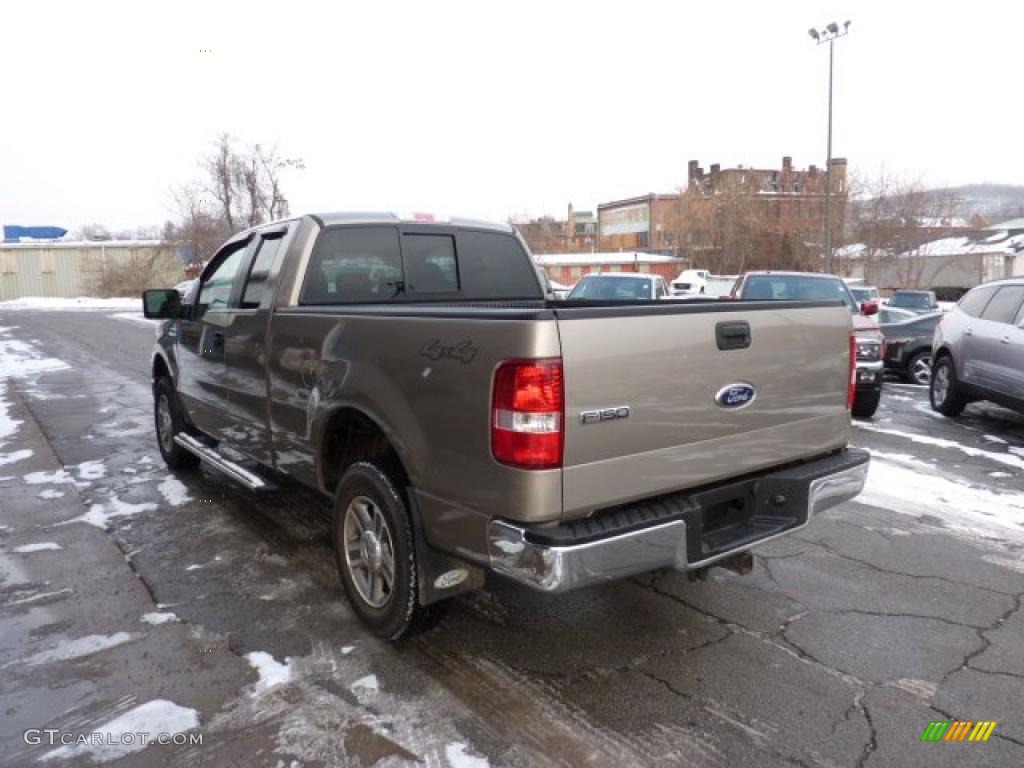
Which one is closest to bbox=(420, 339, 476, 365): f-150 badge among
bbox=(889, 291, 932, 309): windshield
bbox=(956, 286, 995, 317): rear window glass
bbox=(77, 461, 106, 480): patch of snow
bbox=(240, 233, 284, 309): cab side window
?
bbox=(240, 233, 284, 309): cab side window

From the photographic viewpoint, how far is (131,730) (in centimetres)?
287

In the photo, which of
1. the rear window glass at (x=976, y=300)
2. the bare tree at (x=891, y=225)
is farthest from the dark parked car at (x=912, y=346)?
the bare tree at (x=891, y=225)

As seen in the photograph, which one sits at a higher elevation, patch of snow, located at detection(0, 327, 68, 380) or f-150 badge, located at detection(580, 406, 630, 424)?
f-150 badge, located at detection(580, 406, 630, 424)

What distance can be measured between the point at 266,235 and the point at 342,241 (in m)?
0.69

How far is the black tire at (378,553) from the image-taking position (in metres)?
3.22

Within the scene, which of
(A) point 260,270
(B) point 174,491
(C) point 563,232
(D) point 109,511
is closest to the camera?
(A) point 260,270

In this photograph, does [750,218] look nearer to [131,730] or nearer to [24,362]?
[24,362]

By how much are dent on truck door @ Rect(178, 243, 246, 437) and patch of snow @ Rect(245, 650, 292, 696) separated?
2066 millimetres

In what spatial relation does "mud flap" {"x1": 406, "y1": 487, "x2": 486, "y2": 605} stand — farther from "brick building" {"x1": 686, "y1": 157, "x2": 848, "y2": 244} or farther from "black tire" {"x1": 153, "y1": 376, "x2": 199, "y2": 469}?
"brick building" {"x1": 686, "y1": 157, "x2": 848, "y2": 244}

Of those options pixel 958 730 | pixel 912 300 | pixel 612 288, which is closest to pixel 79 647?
pixel 958 730

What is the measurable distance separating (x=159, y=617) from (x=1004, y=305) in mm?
8828

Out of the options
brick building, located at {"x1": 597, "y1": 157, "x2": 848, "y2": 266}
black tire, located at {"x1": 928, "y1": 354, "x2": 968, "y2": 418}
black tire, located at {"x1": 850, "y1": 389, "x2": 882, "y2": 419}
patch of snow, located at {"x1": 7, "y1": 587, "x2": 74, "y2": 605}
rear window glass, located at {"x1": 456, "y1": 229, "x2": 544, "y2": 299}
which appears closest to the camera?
patch of snow, located at {"x1": 7, "y1": 587, "x2": 74, "y2": 605}

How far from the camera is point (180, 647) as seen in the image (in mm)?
3484

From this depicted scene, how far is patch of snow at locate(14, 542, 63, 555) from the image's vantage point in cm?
477
